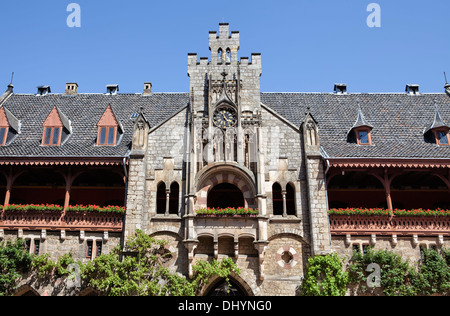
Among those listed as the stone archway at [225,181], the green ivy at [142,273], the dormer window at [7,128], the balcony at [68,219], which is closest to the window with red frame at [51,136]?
the dormer window at [7,128]

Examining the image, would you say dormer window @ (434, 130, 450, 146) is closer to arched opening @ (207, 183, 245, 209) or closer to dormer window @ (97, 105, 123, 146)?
arched opening @ (207, 183, 245, 209)

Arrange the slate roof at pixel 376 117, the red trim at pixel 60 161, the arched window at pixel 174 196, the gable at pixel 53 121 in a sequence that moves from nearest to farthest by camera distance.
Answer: the red trim at pixel 60 161 < the arched window at pixel 174 196 < the slate roof at pixel 376 117 < the gable at pixel 53 121

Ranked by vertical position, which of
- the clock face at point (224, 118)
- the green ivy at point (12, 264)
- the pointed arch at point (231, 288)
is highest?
the clock face at point (224, 118)

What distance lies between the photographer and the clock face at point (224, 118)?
78.3 feet

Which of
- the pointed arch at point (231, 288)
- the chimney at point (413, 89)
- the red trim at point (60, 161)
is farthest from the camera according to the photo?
the chimney at point (413, 89)

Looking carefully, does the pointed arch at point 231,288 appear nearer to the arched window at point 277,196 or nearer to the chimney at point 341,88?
the arched window at point 277,196

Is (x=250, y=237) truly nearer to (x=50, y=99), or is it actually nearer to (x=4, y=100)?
(x=50, y=99)

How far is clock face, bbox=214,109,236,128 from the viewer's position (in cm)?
2386

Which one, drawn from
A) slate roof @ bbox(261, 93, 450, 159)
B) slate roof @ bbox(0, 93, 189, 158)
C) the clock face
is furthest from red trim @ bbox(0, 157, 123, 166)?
slate roof @ bbox(261, 93, 450, 159)

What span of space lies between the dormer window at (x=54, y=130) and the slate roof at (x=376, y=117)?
13.6 m

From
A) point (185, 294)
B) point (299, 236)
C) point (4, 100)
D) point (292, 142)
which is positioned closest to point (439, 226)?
point (299, 236)

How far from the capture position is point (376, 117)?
91.5 feet

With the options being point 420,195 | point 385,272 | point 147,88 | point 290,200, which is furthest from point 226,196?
point 147,88
